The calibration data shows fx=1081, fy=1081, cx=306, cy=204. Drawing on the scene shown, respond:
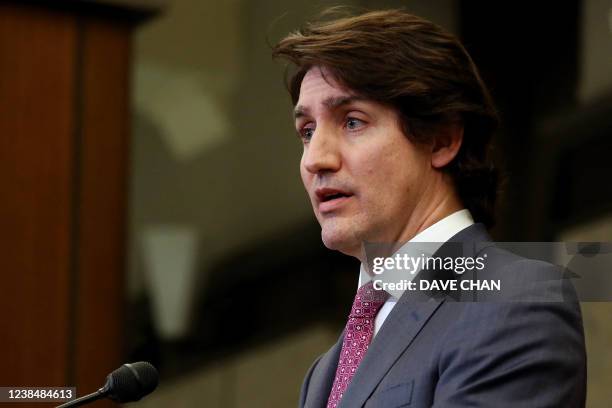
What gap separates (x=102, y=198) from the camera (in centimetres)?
420

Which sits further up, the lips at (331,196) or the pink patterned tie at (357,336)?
the lips at (331,196)

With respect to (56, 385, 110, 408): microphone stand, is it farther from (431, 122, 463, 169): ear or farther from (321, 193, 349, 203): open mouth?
(431, 122, 463, 169): ear

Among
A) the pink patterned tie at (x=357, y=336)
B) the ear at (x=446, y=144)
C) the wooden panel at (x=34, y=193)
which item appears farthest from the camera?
the wooden panel at (x=34, y=193)

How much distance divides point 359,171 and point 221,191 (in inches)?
97.8

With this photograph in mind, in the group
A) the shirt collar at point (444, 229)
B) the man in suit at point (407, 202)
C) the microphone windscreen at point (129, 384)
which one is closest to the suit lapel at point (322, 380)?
the man in suit at point (407, 202)

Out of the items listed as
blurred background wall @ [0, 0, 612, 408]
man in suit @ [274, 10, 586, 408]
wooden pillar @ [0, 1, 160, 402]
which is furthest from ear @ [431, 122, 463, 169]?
wooden pillar @ [0, 1, 160, 402]

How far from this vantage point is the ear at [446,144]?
74.7 inches

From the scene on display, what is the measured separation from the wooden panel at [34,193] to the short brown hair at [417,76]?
7.42 ft

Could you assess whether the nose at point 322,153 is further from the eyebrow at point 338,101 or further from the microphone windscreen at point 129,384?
the microphone windscreen at point 129,384

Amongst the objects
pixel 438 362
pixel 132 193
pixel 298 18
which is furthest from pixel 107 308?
pixel 438 362

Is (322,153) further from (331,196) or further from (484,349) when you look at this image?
(484,349)

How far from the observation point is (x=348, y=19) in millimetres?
1970

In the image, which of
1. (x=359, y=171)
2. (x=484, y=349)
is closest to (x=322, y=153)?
(x=359, y=171)

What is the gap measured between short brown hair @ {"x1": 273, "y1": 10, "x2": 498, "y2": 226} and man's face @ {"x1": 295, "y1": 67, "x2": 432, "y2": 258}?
3 centimetres
